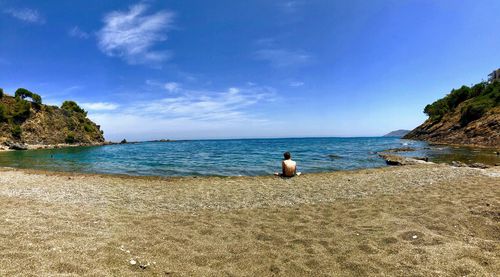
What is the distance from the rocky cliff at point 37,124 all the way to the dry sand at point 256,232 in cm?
9966

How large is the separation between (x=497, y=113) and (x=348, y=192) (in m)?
62.4

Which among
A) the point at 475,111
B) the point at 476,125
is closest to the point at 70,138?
the point at 476,125

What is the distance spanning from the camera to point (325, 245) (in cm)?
682

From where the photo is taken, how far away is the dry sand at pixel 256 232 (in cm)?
562

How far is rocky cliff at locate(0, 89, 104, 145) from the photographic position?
9806 centimetres

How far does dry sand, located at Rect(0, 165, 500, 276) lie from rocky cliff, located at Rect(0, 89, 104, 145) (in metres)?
99.7

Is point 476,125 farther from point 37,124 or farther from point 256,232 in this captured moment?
point 37,124

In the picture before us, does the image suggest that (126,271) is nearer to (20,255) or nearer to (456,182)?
→ (20,255)

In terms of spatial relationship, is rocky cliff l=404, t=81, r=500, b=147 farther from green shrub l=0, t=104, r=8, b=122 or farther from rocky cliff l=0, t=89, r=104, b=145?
green shrub l=0, t=104, r=8, b=122

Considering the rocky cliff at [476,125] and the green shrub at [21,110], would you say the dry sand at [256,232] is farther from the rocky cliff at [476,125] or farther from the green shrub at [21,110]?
the green shrub at [21,110]

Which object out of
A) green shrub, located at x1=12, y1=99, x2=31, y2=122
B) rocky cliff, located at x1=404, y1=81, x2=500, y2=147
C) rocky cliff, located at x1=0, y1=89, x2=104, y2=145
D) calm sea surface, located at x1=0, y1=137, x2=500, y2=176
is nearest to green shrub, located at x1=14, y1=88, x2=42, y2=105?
rocky cliff, located at x1=0, y1=89, x2=104, y2=145

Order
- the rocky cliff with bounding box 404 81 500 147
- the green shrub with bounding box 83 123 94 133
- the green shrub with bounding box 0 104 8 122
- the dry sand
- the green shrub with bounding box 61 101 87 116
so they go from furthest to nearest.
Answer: the green shrub with bounding box 61 101 87 116 < the green shrub with bounding box 83 123 94 133 < the green shrub with bounding box 0 104 8 122 < the rocky cliff with bounding box 404 81 500 147 < the dry sand

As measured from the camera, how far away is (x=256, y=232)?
791cm

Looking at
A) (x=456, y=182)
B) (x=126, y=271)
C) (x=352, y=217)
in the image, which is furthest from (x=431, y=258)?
(x=456, y=182)
